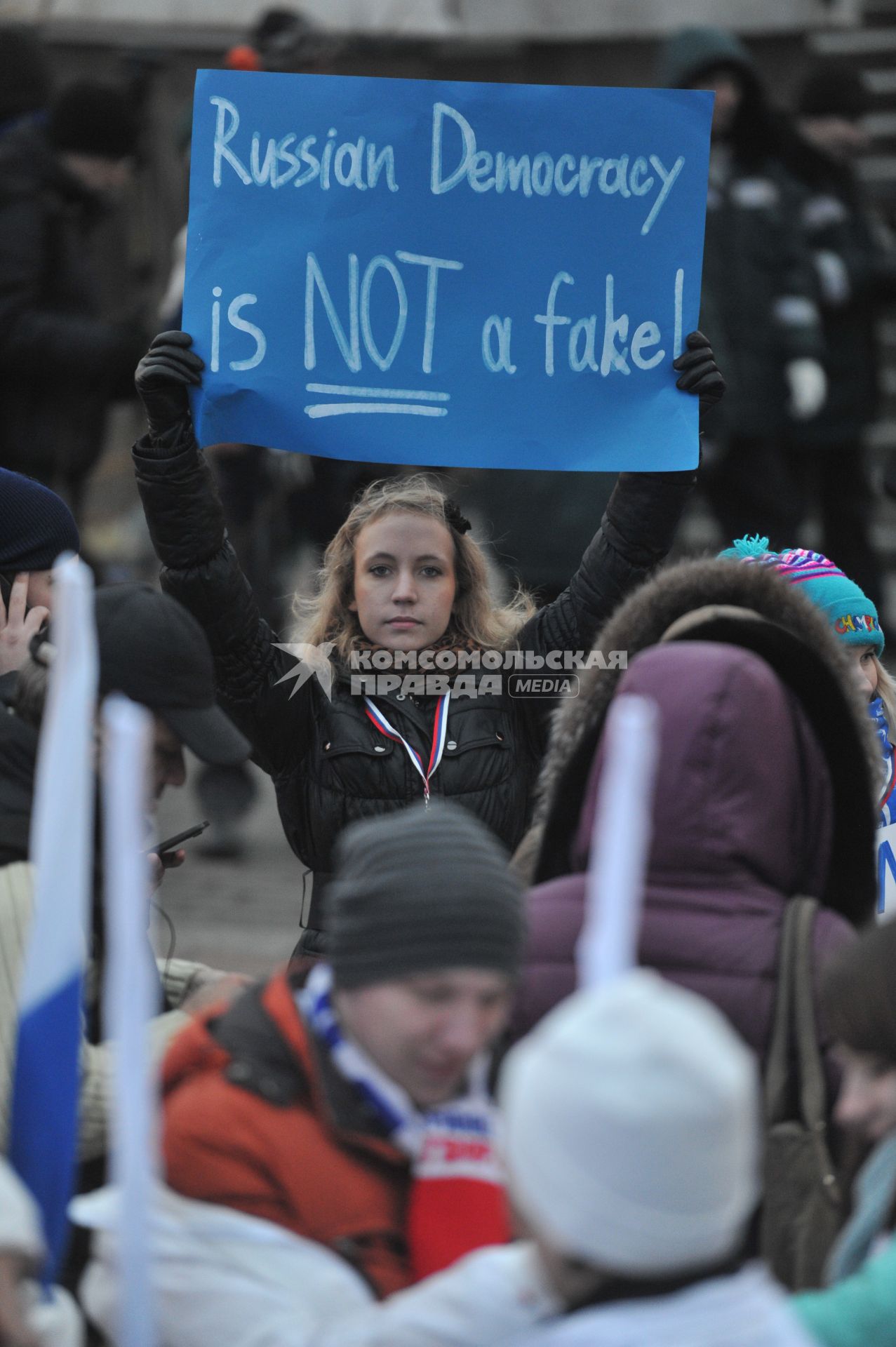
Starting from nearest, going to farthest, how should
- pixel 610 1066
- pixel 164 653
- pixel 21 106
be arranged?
pixel 610 1066 → pixel 164 653 → pixel 21 106

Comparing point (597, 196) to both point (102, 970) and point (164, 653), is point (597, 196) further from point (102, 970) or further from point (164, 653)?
point (102, 970)

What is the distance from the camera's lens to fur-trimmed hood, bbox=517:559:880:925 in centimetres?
274

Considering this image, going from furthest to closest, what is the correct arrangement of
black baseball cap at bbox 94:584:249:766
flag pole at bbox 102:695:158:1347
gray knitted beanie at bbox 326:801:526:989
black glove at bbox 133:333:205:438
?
black glove at bbox 133:333:205:438, black baseball cap at bbox 94:584:249:766, gray knitted beanie at bbox 326:801:526:989, flag pole at bbox 102:695:158:1347

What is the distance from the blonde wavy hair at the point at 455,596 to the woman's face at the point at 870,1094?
5.91ft

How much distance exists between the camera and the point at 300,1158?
2086 mm

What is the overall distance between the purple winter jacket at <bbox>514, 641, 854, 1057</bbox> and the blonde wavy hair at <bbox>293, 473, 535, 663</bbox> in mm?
1303

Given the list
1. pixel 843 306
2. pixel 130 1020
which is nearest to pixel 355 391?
pixel 130 1020

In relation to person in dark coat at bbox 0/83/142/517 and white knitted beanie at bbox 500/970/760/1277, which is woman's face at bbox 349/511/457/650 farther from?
person in dark coat at bbox 0/83/142/517

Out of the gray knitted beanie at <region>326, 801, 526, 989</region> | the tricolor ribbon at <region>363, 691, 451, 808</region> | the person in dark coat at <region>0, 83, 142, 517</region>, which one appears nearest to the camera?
the gray knitted beanie at <region>326, 801, 526, 989</region>

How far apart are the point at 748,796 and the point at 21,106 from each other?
5.71 metres

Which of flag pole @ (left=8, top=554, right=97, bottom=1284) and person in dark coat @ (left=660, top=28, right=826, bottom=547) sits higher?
person in dark coat @ (left=660, top=28, right=826, bottom=547)

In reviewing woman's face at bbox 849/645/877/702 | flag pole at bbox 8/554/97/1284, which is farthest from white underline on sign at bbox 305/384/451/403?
flag pole at bbox 8/554/97/1284

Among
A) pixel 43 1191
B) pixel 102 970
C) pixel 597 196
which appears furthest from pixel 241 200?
pixel 43 1191

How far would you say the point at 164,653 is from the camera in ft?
8.13
